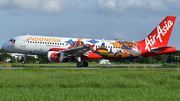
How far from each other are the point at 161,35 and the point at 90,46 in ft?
38.2

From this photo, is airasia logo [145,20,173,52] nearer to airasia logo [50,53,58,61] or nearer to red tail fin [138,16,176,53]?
red tail fin [138,16,176,53]

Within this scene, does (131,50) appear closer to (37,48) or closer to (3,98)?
(37,48)

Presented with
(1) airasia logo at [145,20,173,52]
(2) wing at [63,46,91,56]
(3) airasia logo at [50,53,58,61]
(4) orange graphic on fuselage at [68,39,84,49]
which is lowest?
(3) airasia logo at [50,53,58,61]

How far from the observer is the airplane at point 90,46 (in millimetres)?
34938

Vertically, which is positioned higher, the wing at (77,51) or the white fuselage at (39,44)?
the white fuselage at (39,44)

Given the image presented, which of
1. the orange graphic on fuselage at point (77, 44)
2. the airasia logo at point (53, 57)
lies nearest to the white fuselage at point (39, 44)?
the orange graphic on fuselage at point (77, 44)

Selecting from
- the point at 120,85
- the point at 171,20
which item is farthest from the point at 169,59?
the point at 120,85

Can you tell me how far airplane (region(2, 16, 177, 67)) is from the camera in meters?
34.9

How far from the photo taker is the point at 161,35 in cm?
3812

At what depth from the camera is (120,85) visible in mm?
15516

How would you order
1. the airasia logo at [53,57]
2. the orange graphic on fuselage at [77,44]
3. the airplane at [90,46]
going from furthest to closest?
the orange graphic on fuselage at [77,44] < the airplane at [90,46] < the airasia logo at [53,57]

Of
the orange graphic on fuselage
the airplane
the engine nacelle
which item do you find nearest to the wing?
the airplane

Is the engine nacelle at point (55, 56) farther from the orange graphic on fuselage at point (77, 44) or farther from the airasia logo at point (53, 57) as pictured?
the orange graphic on fuselage at point (77, 44)

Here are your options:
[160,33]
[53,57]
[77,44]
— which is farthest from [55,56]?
[160,33]
